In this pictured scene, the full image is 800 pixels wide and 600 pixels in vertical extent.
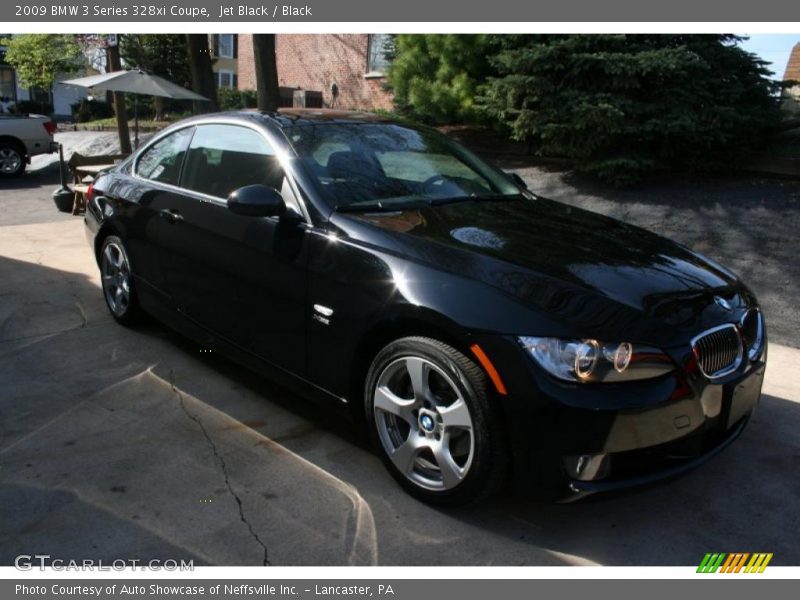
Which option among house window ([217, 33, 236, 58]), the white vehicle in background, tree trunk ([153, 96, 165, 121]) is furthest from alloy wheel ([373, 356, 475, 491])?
house window ([217, 33, 236, 58])

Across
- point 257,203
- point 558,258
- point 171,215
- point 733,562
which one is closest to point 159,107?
point 171,215

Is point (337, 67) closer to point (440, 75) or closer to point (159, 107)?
point (159, 107)

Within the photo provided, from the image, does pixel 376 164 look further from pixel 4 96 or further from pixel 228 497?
pixel 4 96

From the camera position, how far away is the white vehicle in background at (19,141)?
14609mm

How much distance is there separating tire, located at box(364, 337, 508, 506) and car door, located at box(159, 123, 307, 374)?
1.88 feet

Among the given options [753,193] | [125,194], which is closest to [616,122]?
[753,193]

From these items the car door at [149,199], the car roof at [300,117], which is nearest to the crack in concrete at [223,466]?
the car door at [149,199]

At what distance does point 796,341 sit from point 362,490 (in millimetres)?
3932

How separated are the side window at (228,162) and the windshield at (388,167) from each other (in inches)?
7.3

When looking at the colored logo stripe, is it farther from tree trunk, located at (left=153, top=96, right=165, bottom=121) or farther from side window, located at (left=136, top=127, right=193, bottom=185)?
tree trunk, located at (left=153, top=96, right=165, bottom=121)

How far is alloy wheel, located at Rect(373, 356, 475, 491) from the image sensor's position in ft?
8.63

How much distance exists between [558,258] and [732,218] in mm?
5660

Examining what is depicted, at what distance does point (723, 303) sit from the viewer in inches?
111

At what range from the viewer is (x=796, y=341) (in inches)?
202
